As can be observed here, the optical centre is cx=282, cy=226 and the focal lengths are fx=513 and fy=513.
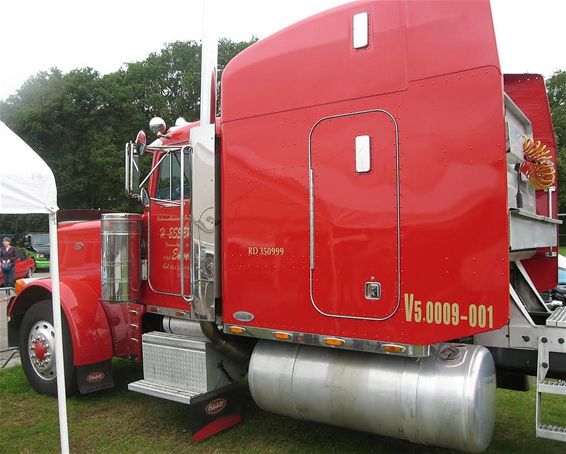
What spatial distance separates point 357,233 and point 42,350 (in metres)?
3.71

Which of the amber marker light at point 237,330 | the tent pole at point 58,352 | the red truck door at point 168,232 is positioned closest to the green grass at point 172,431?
the tent pole at point 58,352

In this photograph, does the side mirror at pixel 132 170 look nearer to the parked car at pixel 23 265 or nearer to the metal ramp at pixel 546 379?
the metal ramp at pixel 546 379

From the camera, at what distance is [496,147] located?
117 inches

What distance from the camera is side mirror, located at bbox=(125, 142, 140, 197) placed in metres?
4.45

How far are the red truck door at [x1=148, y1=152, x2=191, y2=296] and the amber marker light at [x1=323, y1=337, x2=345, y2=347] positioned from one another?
1.37m

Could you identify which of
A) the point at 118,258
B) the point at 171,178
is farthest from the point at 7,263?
the point at 171,178

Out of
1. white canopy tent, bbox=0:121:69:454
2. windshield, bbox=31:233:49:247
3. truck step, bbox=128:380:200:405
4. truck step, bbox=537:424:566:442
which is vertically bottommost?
truck step, bbox=128:380:200:405

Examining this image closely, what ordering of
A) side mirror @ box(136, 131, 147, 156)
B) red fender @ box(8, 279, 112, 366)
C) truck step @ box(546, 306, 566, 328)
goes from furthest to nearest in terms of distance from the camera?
red fender @ box(8, 279, 112, 366), side mirror @ box(136, 131, 147, 156), truck step @ box(546, 306, 566, 328)

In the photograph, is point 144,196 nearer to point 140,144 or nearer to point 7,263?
point 140,144

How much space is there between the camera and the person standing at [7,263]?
15320 millimetres

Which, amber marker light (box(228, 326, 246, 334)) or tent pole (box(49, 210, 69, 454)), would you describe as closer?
tent pole (box(49, 210, 69, 454))

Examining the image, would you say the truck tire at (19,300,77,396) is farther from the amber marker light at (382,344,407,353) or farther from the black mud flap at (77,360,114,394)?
the amber marker light at (382,344,407,353)

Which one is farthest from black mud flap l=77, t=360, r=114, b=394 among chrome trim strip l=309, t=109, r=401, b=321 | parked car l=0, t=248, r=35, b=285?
parked car l=0, t=248, r=35, b=285

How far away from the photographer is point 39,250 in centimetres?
2350
